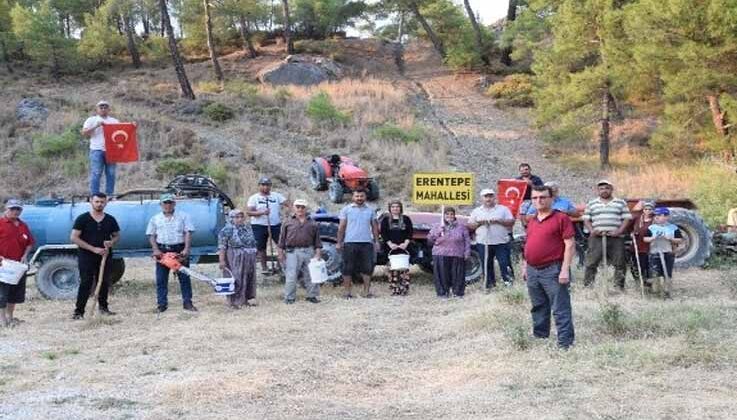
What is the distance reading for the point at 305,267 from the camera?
1111cm

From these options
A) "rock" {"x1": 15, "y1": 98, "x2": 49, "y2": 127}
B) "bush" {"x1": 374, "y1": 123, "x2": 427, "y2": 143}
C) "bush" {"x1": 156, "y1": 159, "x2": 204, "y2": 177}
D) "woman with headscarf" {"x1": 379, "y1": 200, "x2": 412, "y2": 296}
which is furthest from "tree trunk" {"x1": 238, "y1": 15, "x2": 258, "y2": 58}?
"woman with headscarf" {"x1": 379, "y1": 200, "x2": 412, "y2": 296}

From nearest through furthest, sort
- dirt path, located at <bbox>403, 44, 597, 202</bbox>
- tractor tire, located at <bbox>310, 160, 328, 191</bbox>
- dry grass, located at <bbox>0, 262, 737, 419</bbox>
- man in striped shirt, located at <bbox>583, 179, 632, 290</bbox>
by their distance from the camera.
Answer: dry grass, located at <bbox>0, 262, 737, 419</bbox> → man in striped shirt, located at <bbox>583, 179, 632, 290</bbox> → tractor tire, located at <bbox>310, 160, 328, 191</bbox> → dirt path, located at <bbox>403, 44, 597, 202</bbox>

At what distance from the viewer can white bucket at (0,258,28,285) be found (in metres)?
9.66

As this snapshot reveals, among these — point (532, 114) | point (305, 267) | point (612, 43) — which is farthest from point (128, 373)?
point (532, 114)

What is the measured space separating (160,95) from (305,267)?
22.6m

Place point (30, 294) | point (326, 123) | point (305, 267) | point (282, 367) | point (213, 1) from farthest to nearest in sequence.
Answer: point (213, 1), point (326, 123), point (30, 294), point (305, 267), point (282, 367)

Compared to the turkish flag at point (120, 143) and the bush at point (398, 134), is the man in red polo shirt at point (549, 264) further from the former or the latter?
the bush at point (398, 134)

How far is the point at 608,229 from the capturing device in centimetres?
1048

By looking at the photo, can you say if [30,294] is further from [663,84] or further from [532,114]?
[532,114]

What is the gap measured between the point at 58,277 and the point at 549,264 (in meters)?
7.63

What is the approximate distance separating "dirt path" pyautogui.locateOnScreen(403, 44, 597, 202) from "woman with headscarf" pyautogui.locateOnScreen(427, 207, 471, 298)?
1159 centimetres

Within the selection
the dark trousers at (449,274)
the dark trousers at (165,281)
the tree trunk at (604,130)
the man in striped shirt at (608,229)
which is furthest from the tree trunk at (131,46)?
the man in striped shirt at (608,229)

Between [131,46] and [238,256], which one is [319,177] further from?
[131,46]

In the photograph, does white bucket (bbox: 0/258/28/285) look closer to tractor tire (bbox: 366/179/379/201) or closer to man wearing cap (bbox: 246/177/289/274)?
man wearing cap (bbox: 246/177/289/274)
